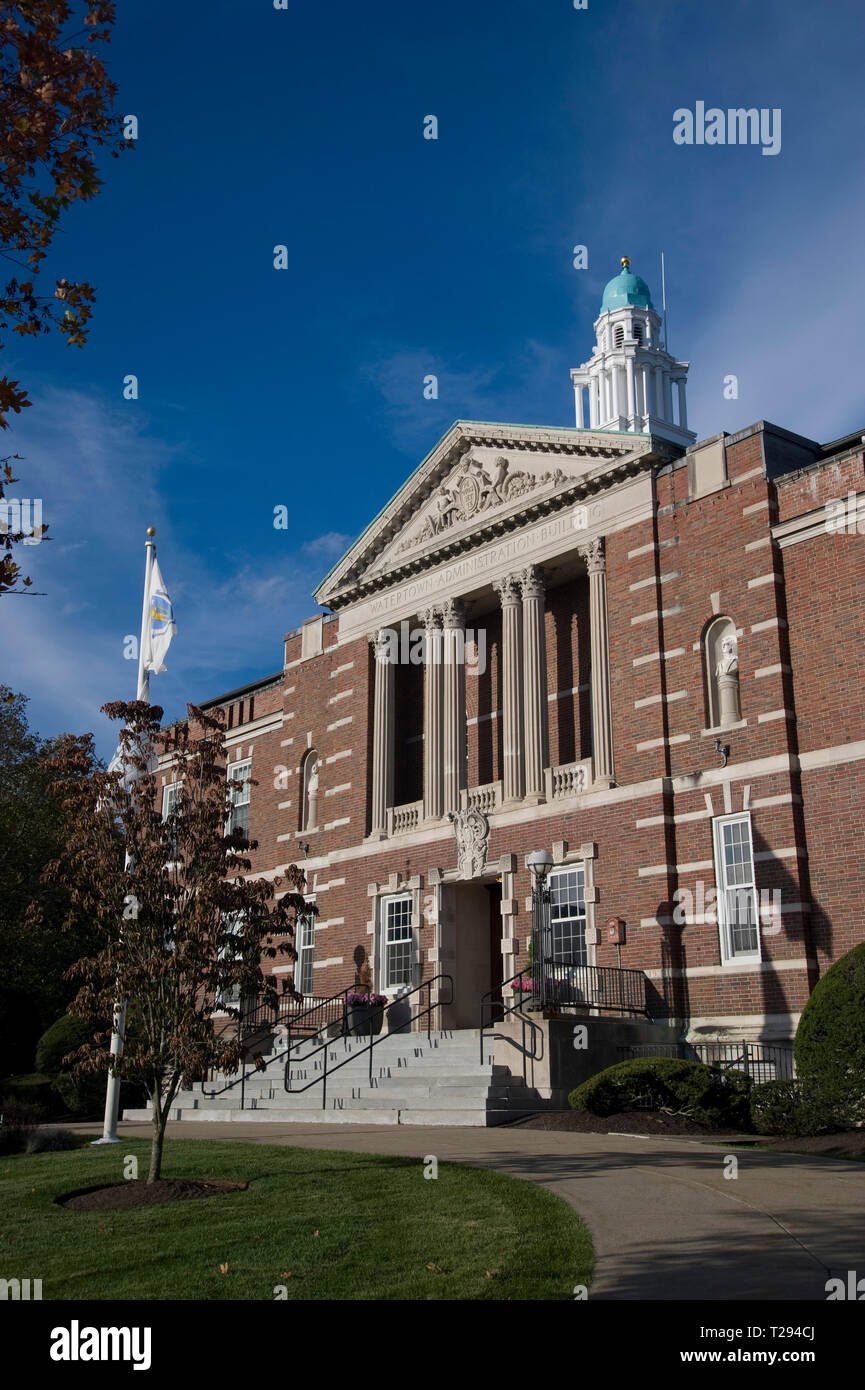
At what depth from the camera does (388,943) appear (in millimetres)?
31922

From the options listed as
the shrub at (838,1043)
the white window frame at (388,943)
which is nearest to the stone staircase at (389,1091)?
the white window frame at (388,943)

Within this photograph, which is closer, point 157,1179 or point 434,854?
point 157,1179

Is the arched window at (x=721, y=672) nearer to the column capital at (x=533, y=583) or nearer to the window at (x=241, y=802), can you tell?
the column capital at (x=533, y=583)

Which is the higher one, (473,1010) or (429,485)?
(429,485)

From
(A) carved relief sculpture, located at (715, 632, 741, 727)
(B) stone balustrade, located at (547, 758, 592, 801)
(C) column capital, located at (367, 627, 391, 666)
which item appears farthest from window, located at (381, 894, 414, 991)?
(A) carved relief sculpture, located at (715, 632, 741, 727)

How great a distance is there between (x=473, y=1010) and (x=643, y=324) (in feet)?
195

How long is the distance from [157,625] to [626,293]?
2512 inches

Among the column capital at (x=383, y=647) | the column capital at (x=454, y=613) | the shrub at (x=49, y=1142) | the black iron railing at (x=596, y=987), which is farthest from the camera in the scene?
the column capital at (x=383, y=647)

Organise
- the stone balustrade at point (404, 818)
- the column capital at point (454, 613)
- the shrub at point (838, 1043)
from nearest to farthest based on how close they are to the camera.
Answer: the shrub at point (838, 1043), the stone balustrade at point (404, 818), the column capital at point (454, 613)

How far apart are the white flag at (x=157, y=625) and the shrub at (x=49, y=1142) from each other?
7.81 m

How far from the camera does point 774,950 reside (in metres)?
22.8

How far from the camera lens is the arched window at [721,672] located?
24953 millimetres

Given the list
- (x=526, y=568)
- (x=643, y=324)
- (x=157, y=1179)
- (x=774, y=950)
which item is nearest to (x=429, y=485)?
(x=526, y=568)

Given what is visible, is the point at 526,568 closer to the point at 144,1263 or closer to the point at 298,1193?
the point at 298,1193
